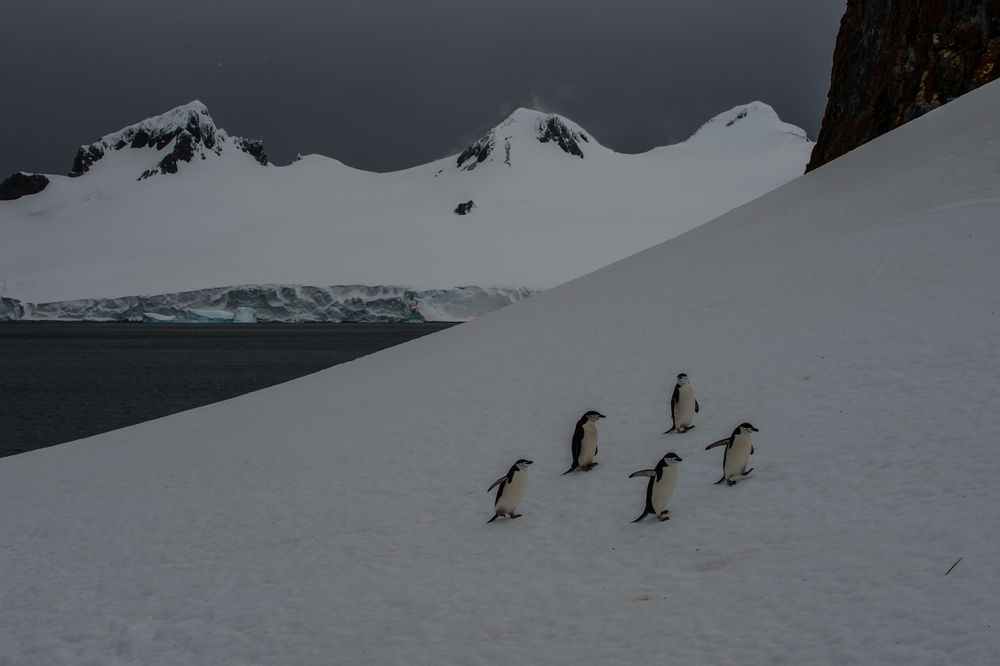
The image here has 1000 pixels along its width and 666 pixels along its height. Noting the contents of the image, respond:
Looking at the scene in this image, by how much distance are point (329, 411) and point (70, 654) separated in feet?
21.8

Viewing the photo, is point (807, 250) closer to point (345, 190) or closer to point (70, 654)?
point (70, 654)

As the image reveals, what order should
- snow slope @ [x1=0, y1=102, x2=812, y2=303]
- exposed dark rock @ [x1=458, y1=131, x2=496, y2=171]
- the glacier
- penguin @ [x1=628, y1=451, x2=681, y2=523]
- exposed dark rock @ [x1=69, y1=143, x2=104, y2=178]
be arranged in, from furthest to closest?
exposed dark rock @ [x1=69, y1=143, x2=104, y2=178] → exposed dark rock @ [x1=458, y1=131, x2=496, y2=171] → snow slope @ [x1=0, y1=102, x2=812, y2=303] → the glacier → penguin @ [x1=628, y1=451, x2=681, y2=523]

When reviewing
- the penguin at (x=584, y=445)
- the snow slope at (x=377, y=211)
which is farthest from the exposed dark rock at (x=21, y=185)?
the penguin at (x=584, y=445)

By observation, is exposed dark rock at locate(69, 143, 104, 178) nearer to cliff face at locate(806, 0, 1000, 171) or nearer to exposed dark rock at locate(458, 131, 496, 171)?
exposed dark rock at locate(458, 131, 496, 171)

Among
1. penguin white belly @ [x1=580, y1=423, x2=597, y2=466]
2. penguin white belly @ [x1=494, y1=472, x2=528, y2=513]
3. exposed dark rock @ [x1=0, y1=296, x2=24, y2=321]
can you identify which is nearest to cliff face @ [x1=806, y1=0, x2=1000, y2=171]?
penguin white belly @ [x1=580, y1=423, x2=597, y2=466]

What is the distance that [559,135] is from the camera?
16025 centimetres

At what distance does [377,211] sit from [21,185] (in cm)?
8331

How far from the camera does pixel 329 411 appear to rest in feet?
37.4

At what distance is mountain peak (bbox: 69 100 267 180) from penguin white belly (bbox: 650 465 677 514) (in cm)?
17068

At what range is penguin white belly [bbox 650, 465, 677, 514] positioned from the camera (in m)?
5.37

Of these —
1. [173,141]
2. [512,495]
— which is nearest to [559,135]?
[173,141]

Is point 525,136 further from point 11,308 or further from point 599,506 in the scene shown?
point 599,506

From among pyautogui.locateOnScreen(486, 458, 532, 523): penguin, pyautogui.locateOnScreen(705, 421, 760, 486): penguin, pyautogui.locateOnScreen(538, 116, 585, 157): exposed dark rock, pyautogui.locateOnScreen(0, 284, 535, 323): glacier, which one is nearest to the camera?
pyautogui.locateOnScreen(705, 421, 760, 486): penguin

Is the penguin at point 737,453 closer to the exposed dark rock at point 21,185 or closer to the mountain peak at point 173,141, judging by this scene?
the mountain peak at point 173,141
